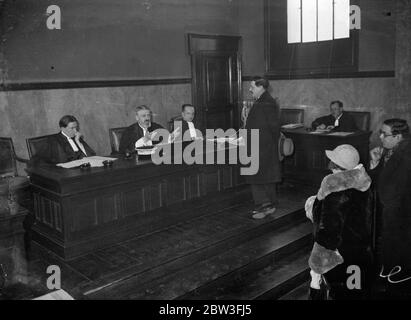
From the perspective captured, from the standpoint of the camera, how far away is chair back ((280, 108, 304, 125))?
915 centimetres

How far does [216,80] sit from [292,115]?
5.81 feet

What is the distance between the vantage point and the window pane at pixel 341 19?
27.9 feet

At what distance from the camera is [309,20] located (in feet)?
30.0

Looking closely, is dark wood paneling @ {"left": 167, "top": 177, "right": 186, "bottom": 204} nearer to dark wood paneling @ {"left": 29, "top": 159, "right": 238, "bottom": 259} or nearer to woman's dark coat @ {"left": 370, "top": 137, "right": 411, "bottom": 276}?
dark wood paneling @ {"left": 29, "top": 159, "right": 238, "bottom": 259}

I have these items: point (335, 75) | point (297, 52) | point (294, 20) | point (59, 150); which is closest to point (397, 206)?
point (59, 150)

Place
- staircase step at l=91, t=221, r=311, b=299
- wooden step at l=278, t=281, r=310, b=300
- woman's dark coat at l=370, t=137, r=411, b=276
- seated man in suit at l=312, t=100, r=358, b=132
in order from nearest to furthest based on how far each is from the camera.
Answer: woman's dark coat at l=370, t=137, r=411, b=276 → staircase step at l=91, t=221, r=311, b=299 → wooden step at l=278, t=281, r=310, b=300 → seated man in suit at l=312, t=100, r=358, b=132

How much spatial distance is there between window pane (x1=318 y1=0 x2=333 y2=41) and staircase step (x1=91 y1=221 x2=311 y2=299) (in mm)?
5021

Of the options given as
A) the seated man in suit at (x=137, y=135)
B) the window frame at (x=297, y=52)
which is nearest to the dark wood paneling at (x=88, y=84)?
the seated man in suit at (x=137, y=135)

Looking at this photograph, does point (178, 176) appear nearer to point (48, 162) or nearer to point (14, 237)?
point (48, 162)

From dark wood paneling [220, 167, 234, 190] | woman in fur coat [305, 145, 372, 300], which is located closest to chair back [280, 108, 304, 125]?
dark wood paneling [220, 167, 234, 190]

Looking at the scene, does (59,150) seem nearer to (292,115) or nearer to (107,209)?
(107,209)

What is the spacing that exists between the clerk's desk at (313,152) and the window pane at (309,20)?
8.27 ft

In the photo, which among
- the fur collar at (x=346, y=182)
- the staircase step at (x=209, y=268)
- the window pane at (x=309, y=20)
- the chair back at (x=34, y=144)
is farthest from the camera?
the window pane at (x=309, y=20)

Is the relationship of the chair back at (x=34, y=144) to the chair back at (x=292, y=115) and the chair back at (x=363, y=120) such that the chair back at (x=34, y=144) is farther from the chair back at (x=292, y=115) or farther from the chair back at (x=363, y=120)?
the chair back at (x=363, y=120)
